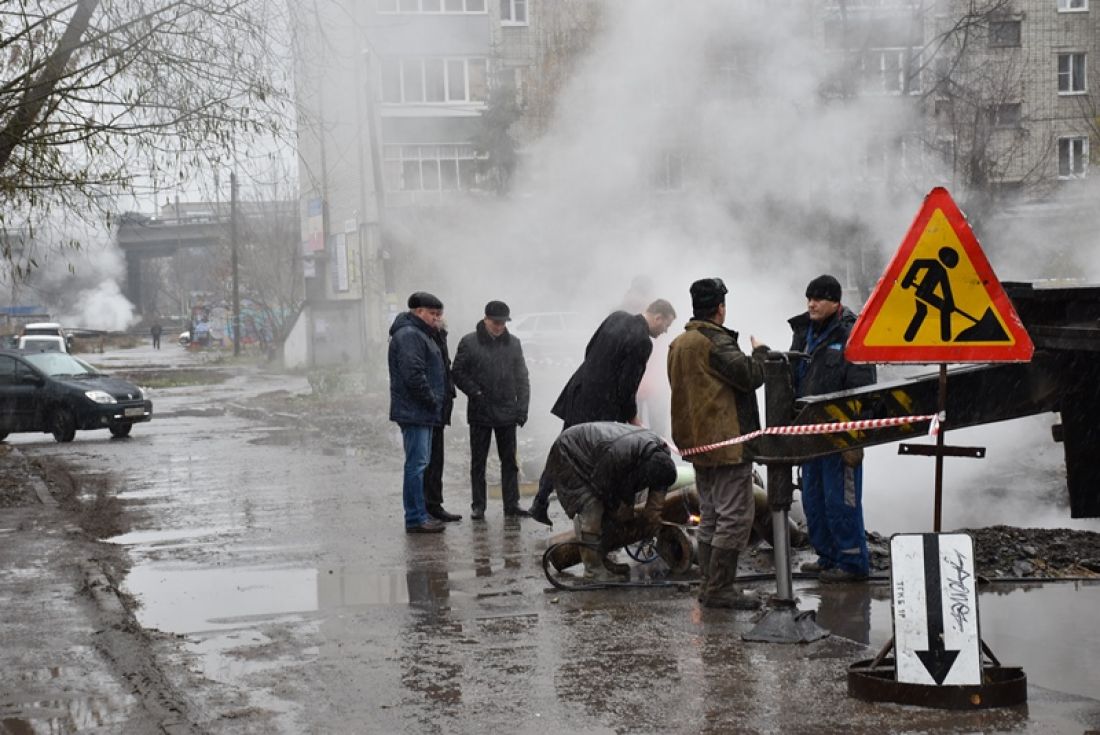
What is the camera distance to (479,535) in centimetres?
1102

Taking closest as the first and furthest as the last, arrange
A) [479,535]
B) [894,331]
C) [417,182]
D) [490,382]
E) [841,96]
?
[894,331] → [479,535] → [490,382] → [841,96] → [417,182]

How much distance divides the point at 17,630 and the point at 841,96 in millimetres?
13636

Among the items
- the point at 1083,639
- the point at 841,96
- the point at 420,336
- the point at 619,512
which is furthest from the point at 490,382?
the point at 841,96

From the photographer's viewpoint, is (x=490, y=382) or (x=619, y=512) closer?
(x=619, y=512)

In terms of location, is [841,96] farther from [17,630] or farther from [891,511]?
[17,630]

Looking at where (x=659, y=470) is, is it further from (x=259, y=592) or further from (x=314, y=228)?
(x=314, y=228)


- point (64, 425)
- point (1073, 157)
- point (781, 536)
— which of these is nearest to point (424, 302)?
point (781, 536)

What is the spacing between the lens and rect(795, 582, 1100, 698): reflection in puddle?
648 centimetres

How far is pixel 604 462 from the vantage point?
28.1ft

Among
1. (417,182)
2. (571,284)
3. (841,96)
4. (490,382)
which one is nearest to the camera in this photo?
(490,382)

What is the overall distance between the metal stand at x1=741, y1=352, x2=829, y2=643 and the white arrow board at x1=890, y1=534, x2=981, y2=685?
1.03 metres

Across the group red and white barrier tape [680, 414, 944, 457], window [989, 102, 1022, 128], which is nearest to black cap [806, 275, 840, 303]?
red and white barrier tape [680, 414, 944, 457]

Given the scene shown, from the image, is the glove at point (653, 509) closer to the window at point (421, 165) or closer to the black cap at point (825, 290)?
the black cap at point (825, 290)

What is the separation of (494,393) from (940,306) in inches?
252
